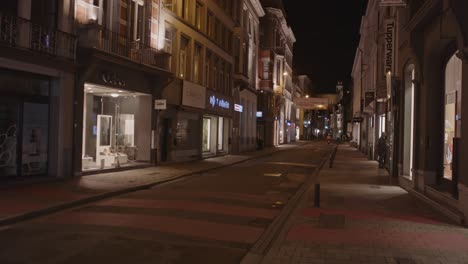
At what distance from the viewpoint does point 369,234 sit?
9297 millimetres

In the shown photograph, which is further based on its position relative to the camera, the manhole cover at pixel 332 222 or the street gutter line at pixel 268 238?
the manhole cover at pixel 332 222

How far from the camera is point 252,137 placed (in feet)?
163

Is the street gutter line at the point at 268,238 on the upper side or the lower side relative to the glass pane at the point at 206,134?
lower

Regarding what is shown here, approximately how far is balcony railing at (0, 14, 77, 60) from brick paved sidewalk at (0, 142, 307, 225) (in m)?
4.32

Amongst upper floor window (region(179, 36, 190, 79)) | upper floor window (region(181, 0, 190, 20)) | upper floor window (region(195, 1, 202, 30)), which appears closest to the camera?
upper floor window (region(179, 36, 190, 79))

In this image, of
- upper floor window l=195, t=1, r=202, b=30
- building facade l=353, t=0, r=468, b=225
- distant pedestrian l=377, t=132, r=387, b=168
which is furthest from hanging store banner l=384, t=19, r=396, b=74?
upper floor window l=195, t=1, r=202, b=30

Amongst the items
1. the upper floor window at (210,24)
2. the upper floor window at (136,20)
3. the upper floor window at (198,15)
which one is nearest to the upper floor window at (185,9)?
the upper floor window at (198,15)

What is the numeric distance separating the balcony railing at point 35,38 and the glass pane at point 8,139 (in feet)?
6.60

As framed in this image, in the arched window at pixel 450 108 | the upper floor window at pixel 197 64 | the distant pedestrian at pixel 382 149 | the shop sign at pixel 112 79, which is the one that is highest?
the upper floor window at pixel 197 64

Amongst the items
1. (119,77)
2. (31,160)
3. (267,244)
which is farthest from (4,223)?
(119,77)

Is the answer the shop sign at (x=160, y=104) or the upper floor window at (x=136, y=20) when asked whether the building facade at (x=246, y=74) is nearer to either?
the shop sign at (x=160, y=104)

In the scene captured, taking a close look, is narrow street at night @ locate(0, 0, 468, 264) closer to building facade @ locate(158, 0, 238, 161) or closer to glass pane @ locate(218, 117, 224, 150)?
building facade @ locate(158, 0, 238, 161)

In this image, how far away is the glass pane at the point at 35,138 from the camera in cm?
1584

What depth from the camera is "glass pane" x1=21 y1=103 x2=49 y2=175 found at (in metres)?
15.8
